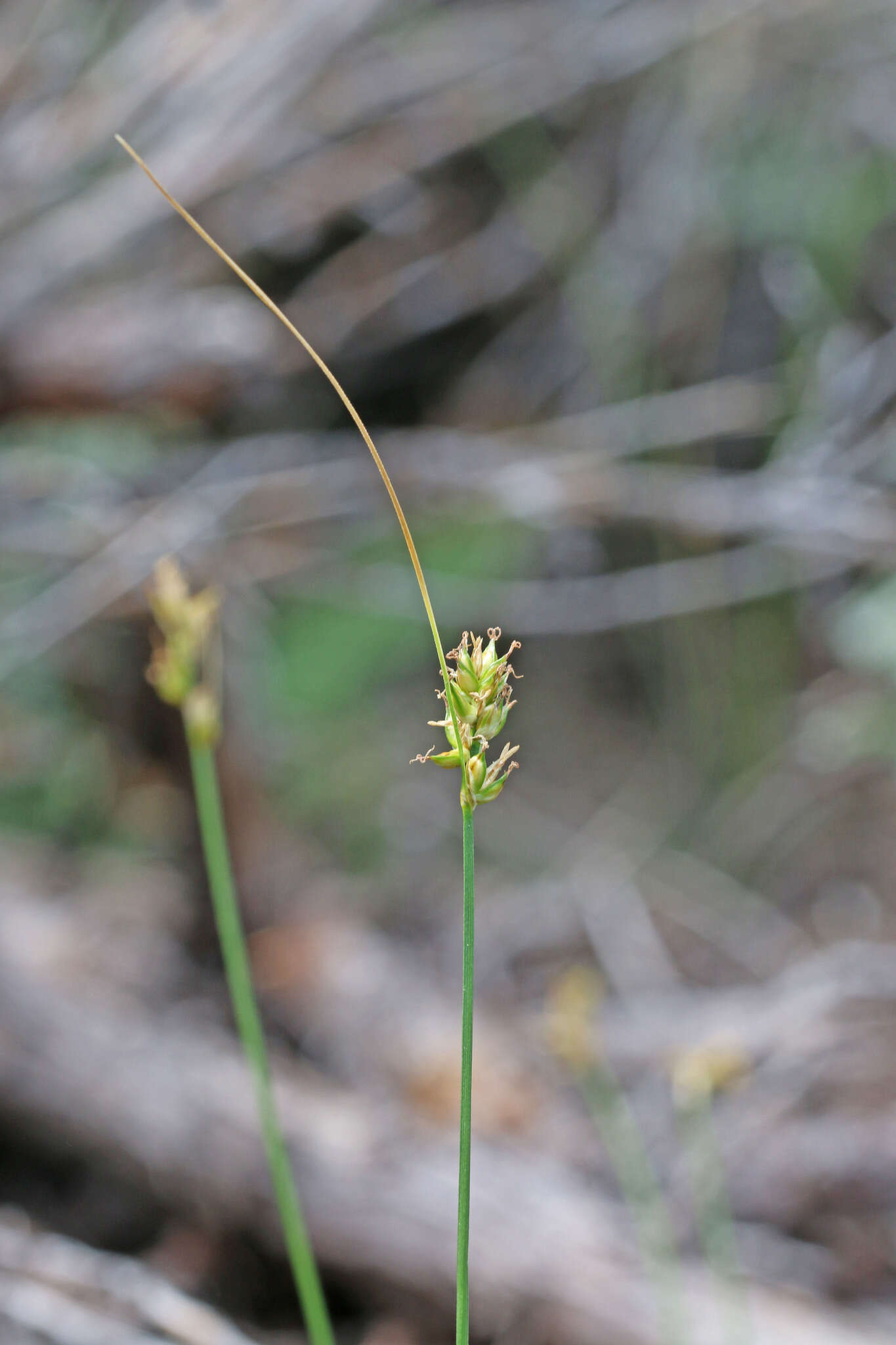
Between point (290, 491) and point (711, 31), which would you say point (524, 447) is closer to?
point (290, 491)

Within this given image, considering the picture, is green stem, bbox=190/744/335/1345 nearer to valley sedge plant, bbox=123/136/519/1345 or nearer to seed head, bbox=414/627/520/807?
valley sedge plant, bbox=123/136/519/1345

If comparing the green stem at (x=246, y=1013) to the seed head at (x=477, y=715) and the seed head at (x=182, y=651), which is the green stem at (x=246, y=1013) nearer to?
the seed head at (x=182, y=651)

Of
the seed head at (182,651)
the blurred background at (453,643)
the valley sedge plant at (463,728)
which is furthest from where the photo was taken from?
the blurred background at (453,643)

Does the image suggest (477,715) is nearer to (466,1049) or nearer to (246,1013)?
(466,1049)

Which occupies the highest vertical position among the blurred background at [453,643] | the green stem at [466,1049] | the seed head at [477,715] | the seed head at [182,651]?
the blurred background at [453,643]

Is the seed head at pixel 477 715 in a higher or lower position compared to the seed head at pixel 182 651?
lower

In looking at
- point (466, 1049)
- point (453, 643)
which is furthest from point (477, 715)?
point (453, 643)

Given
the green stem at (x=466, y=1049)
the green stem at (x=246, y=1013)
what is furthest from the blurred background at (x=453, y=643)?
the green stem at (x=466, y=1049)

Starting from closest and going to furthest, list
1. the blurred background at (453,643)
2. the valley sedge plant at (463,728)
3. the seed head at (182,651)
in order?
the valley sedge plant at (463,728) → the seed head at (182,651) → the blurred background at (453,643)

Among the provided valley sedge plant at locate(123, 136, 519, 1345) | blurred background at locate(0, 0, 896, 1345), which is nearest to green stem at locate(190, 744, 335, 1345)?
valley sedge plant at locate(123, 136, 519, 1345)

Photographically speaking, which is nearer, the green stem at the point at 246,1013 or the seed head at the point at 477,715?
the seed head at the point at 477,715
